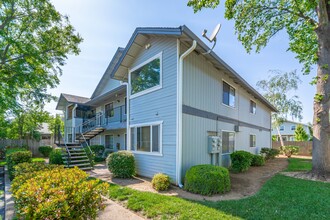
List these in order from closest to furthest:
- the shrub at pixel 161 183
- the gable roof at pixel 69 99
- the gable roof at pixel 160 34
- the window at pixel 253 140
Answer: the shrub at pixel 161 183, the gable roof at pixel 160 34, the window at pixel 253 140, the gable roof at pixel 69 99

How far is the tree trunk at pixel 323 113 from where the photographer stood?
29.5 ft

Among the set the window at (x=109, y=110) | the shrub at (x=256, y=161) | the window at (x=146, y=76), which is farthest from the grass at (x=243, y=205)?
the window at (x=109, y=110)

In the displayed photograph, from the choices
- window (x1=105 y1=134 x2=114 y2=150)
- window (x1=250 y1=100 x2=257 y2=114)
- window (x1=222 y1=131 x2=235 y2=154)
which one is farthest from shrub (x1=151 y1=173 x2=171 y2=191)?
window (x1=250 y1=100 x2=257 y2=114)

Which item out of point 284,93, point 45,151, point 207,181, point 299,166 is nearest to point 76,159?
point 207,181

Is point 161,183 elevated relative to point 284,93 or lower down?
lower down

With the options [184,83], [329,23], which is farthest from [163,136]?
[329,23]

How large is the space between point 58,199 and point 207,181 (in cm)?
483

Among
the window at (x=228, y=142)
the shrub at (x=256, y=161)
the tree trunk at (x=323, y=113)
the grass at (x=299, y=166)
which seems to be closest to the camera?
the tree trunk at (x=323, y=113)

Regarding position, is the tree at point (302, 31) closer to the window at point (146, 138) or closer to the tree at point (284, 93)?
the window at point (146, 138)

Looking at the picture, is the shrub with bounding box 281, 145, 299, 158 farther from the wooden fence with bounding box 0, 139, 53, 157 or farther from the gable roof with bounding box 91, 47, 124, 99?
the wooden fence with bounding box 0, 139, 53, 157

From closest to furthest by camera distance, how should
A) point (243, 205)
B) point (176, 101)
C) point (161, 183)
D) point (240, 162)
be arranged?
1. point (243, 205)
2. point (161, 183)
3. point (176, 101)
4. point (240, 162)

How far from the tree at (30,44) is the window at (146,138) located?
26.1ft

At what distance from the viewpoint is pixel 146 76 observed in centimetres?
988

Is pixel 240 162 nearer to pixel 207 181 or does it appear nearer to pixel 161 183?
pixel 207 181
